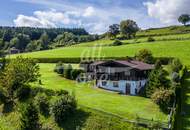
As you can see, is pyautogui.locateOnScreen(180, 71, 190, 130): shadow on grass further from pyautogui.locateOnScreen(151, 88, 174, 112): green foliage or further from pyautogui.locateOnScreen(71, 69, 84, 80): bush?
pyautogui.locateOnScreen(71, 69, 84, 80): bush

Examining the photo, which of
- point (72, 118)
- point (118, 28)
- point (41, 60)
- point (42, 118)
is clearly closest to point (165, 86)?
point (72, 118)

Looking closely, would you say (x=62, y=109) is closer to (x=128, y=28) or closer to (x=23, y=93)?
(x=23, y=93)

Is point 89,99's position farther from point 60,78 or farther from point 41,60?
point 41,60

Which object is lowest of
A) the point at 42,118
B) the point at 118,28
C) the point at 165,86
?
the point at 42,118

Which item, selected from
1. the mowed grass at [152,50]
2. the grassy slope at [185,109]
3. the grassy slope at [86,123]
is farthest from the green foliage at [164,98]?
the mowed grass at [152,50]

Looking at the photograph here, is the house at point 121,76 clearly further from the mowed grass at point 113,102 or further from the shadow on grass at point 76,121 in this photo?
the shadow on grass at point 76,121

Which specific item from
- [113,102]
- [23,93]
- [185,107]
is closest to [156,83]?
[185,107]
